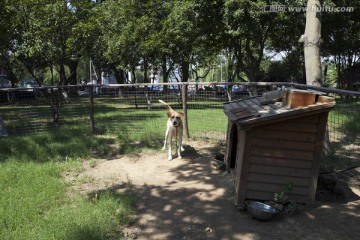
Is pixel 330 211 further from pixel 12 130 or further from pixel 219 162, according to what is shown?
pixel 12 130

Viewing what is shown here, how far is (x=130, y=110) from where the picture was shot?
1044 centimetres

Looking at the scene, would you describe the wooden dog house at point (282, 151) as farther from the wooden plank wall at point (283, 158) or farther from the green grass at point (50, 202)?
the green grass at point (50, 202)

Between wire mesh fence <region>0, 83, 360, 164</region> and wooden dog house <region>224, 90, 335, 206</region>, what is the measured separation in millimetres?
3426

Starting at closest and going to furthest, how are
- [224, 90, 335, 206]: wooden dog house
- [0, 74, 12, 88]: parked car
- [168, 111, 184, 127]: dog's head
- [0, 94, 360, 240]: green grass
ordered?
[0, 94, 360, 240]: green grass
[224, 90, 335, 206]: wooden dog house
[168, 111, 184, 127]: dog's head
[0, 74, 12, 88]: parked car

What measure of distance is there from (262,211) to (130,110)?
22.9 ft

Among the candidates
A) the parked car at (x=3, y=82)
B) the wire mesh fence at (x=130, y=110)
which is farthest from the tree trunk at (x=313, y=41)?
the parked car at (x=3, y=82)

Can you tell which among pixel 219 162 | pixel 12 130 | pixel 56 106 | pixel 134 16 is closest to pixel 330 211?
pixel 219 162

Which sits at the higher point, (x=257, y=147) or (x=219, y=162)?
(x=257, y=147)

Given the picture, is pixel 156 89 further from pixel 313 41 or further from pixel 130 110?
pixel 313 41

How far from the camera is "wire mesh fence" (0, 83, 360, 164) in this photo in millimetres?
8469

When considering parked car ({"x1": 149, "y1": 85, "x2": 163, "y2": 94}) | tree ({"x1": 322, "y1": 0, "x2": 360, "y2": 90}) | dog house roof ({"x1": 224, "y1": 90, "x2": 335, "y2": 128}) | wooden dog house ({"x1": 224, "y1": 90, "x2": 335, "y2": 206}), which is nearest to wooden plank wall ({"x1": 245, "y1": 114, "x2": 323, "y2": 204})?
wooden dog house ({"x1": 224, "y1": 90, "x2": 335, "y2": 206})

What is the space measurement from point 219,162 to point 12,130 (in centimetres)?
627

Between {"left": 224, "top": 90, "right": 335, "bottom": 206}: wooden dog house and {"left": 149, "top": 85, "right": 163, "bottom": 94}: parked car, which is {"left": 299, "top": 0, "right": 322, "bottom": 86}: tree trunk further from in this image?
{"left": 149, "top": 85, "right": 163, "bottom": 94}: parked car

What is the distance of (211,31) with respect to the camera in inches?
689
